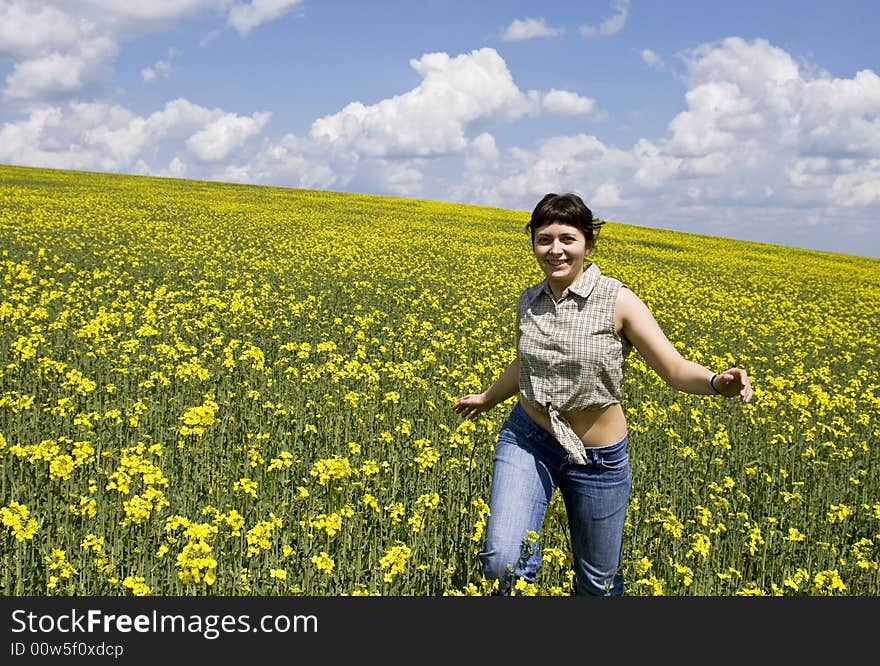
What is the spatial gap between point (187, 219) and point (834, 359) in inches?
806

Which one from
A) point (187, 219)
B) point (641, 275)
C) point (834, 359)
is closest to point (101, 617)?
point (834, 359)

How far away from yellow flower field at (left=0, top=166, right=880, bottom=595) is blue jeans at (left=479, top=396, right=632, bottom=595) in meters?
0.23

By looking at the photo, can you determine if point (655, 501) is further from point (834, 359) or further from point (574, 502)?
point (834, 359)

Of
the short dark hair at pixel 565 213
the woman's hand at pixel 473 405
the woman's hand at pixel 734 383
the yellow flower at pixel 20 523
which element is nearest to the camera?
the woman's hand at pixel 734 383

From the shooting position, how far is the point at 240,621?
3.12 m

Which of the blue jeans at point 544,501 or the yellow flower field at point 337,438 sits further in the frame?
the yellow flower field at point 337,438

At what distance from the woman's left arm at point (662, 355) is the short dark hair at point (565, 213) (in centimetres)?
36

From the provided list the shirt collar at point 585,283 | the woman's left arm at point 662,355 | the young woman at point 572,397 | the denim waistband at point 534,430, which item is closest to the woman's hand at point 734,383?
the woman's left arm at point 662,355

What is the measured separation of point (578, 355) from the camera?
11.4ft

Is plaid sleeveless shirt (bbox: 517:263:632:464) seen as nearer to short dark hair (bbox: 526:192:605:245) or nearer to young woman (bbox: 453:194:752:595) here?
young woman (bbox: 453:194:752:595)

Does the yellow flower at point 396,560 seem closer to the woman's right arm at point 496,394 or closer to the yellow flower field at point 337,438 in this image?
the yellow flower field at point 337,438

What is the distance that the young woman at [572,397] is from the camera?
11.3 ft

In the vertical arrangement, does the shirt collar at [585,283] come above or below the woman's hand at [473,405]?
above

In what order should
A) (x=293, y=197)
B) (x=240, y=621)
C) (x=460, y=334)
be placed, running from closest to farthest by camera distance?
1. (x=240, y=621)
2. (x=460, y=334)
3. (x=293, y=197)
